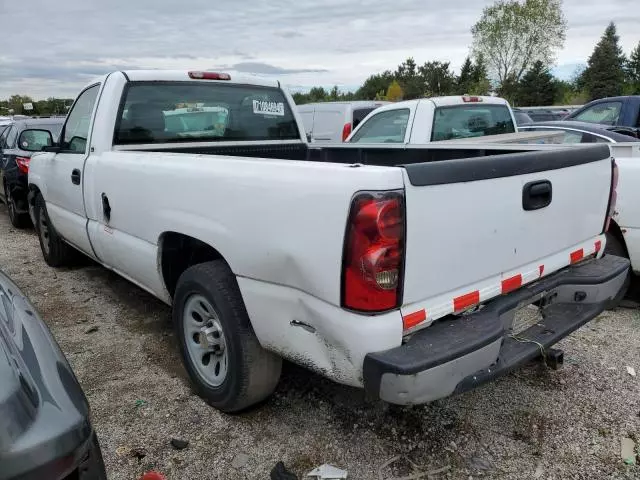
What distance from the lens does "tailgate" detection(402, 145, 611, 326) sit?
6.93 feet

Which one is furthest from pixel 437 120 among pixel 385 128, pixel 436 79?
pixel 436 79

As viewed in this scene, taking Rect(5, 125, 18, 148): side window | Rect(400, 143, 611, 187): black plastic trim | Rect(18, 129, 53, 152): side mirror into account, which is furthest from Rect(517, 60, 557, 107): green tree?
Rect(400, 143, 611, 187): black plastic trim

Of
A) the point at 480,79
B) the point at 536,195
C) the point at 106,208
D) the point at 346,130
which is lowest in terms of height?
the point at 106,208

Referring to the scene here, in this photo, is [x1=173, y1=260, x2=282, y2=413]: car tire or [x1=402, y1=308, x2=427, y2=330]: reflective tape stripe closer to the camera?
[x1=402, y1=308, x2=427, y2=330]: reflective tape stripe

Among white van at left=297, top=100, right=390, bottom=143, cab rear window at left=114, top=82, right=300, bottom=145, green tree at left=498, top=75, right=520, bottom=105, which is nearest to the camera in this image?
cab rear window at left=114, top=82, right=300, bottom=145

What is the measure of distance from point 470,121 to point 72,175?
15.9ft

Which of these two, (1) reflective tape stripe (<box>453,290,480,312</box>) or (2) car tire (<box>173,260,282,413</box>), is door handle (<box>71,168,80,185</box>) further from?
(1) reflective tape stripe (<box>453,290,480,312</box>)

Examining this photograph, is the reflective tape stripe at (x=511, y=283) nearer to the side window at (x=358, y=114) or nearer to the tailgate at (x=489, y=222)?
the tailgate at (x=489, y=222)

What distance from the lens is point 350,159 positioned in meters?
4.48

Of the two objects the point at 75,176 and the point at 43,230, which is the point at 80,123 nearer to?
the point at 75,176

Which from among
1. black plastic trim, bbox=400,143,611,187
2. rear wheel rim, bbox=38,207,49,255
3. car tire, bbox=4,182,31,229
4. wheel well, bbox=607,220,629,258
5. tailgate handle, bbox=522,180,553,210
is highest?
black plastic trim, bbox=400,143,611,187

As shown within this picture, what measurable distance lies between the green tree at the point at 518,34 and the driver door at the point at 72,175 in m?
61.2

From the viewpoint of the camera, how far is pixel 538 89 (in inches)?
1962

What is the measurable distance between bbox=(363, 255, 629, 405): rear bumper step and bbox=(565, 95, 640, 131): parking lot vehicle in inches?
273
